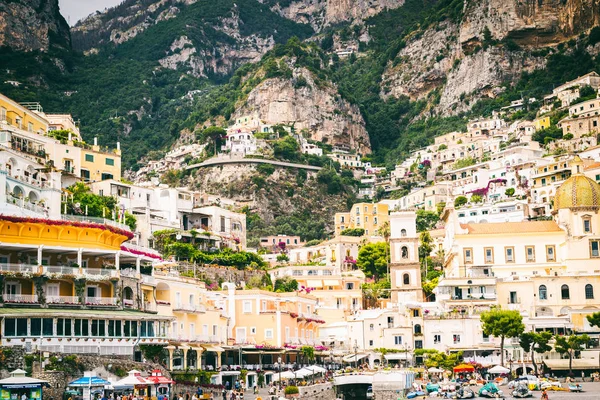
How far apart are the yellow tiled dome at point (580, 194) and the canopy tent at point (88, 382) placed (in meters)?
66.8

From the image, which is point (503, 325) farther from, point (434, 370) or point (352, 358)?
point (352, 358)

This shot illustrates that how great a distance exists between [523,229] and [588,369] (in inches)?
1002

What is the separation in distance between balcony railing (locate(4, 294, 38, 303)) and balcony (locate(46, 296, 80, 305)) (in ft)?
3.44

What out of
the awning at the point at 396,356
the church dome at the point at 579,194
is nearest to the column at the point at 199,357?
the awning at the point at 396,356

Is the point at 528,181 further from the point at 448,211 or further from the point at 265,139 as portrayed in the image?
the point at 265,139

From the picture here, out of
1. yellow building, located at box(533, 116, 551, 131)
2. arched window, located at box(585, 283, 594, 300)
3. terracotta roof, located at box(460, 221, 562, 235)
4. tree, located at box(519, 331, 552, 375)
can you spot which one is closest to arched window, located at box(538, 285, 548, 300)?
arched window, located at box(585, 283, 594, 300)

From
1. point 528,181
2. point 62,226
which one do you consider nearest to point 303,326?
point 62,226

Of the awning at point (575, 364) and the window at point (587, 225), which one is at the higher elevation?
the window at point (587, 225)

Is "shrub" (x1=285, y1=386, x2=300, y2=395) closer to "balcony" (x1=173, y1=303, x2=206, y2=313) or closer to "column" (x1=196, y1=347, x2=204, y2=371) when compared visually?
"column" (x1=196, y1=347, x2=204, y2=371)

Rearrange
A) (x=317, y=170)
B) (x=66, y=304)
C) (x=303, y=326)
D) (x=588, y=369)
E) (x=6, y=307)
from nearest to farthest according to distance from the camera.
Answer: (x=6, y=307)
(x=66, y=304)
(x=588, y=369)
(x=303, y=326)
(x=317, y=170)

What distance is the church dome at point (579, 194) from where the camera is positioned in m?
106

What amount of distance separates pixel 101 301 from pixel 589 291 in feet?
179

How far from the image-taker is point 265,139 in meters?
199

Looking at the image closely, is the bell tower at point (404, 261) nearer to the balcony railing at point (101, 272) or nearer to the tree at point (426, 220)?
the tree at point (426, 220)
